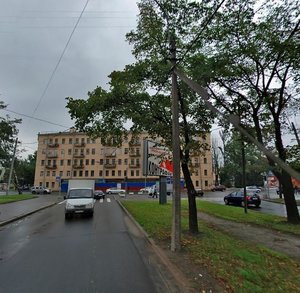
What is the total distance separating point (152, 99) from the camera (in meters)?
11.3

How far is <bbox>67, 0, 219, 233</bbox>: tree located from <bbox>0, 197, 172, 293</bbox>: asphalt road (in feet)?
11.3

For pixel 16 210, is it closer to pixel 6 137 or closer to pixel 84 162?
pixel 6 137

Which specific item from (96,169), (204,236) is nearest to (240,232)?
(204,236)

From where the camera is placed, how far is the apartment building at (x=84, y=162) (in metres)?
83.3

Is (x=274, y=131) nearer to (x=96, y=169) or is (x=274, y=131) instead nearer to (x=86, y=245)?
(x=86, y=245)

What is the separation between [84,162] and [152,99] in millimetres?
78696

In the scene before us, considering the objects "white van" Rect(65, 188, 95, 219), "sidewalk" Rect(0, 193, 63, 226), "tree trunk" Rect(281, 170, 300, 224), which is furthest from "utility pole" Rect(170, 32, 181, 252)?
"white van" Rect(65, 188, 95, 219)

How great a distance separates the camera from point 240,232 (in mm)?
12211

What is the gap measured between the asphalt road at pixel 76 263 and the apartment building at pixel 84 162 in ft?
231

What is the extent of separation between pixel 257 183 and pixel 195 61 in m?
89.5

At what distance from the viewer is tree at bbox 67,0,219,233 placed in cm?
1032

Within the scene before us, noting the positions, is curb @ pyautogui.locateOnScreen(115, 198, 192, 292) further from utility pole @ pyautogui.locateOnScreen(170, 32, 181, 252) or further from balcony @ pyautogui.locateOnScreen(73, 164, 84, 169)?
balcony @ pyautogui.locateOnScreen(73, 164, 84, 169)

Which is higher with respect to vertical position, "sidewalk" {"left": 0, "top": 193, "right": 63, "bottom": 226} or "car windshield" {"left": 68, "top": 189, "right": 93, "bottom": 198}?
"car windshield" {"left": 68, "top": 189, "right": 93, "bottom": 198}

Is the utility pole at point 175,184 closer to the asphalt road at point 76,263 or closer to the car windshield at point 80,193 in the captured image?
the asphalt road at point 76,263
